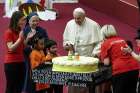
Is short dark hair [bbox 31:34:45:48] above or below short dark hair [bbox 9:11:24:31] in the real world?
below

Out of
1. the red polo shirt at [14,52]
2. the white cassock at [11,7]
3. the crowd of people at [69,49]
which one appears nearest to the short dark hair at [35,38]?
the crowd of people at [69,49]

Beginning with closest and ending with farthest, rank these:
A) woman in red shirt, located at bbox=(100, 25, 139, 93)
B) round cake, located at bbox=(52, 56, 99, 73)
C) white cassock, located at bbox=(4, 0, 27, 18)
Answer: round cake, located at bbox=(52, 56, 99, 73), woman in red shirt, located at bbox=(100, 25, 139, 93), white cassock, located at bbox=(4, 0, 27, 18)

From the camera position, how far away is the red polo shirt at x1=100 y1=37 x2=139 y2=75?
6.34 meters

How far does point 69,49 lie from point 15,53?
2.50 ft

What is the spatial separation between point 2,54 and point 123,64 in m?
5.30

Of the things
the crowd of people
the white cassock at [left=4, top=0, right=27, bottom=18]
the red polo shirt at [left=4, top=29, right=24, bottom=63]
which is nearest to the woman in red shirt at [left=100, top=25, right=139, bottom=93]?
the crowd of people

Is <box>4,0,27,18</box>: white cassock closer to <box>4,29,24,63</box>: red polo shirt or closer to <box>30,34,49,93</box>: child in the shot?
<box>4,29,24,63</box>: red polo shirt

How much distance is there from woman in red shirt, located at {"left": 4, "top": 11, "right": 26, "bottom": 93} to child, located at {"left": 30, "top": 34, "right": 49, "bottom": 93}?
9.4 inches

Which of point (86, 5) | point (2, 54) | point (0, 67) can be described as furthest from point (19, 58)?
point (86, 5)

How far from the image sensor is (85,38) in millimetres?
7008

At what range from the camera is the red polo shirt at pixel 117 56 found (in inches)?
249

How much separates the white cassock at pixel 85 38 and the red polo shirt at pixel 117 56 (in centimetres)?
59

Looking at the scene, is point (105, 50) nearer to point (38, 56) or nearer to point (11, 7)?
point (38, 56)

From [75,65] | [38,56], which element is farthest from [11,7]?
[75,65]
